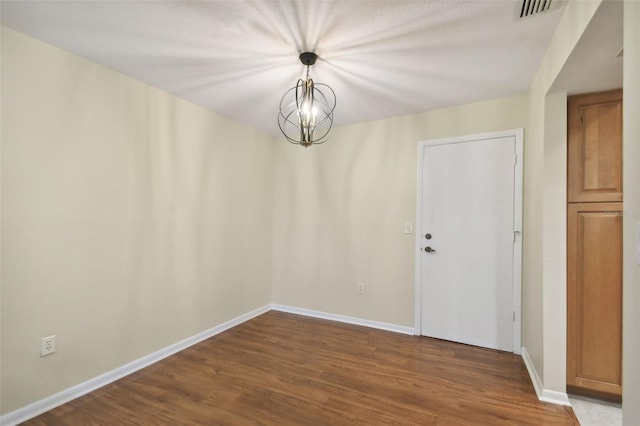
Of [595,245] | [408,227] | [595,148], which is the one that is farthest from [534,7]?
[408,227]

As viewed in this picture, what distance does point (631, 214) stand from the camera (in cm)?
94

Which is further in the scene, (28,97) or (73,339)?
(73,339)

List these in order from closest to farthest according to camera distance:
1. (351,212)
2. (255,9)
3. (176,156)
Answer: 1. (255,9)
2. (176,156)
3. (351,212)

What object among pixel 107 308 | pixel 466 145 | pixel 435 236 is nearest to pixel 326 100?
pixel 466 145

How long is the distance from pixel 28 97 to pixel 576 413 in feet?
13.2

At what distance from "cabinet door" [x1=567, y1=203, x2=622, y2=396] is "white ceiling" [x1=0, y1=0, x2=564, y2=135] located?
1215 mm

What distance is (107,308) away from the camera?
7.21 ft

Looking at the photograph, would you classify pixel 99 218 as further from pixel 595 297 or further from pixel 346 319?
pixel 595 297

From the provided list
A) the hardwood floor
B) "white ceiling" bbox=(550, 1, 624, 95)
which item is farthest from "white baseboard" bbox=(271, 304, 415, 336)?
"white ceiling" bbox=(550, 1, 624, 95)

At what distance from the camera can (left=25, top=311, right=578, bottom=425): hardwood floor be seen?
1800 mm

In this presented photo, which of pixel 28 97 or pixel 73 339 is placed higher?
pixel 28 97

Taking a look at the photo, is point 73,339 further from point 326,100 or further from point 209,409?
point 326,100

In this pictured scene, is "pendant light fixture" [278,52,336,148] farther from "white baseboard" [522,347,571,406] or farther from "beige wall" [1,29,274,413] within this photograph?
"white baseboard" [522,347,571,406]

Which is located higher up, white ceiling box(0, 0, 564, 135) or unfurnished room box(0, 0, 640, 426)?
white ceiling box(0, 0, 564, 135)
